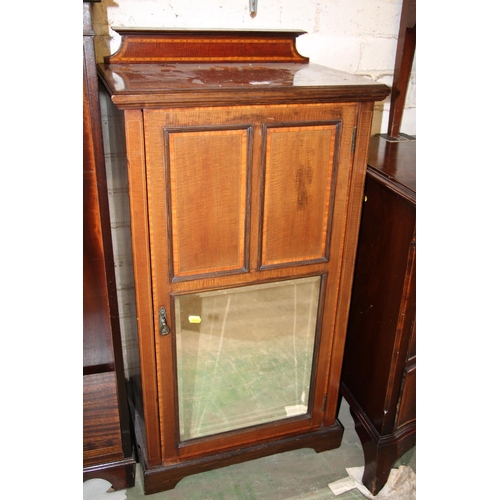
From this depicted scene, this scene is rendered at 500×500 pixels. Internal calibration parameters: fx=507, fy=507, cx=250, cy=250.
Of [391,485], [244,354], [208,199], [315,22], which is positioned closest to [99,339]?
[244,354]

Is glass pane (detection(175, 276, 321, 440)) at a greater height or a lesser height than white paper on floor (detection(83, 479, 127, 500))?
greater

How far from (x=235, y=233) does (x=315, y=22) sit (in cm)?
70

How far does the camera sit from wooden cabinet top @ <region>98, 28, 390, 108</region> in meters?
0.89

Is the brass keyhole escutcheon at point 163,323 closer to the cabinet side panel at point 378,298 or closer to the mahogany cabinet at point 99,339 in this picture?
the mahogany cabinet at point 99,339

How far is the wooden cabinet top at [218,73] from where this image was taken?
2.92ft

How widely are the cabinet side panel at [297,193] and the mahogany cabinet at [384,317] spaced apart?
6.9 inches

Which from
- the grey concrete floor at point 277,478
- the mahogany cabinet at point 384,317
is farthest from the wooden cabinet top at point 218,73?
the grey concrete floor at point 277,478

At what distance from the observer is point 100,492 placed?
133 cm

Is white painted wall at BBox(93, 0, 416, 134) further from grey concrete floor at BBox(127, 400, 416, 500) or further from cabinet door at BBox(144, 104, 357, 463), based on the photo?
grey concrete floor at BBox(127, 400, 416, 500)

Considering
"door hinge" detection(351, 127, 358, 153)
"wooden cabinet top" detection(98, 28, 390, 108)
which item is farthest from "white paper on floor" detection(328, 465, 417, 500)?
"wooden cabinet top" detection(98, 28, 390, 108)

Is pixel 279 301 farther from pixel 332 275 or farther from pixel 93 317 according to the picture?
pixel 93 317

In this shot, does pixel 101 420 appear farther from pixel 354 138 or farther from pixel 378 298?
pixel 354 138

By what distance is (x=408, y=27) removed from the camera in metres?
1.41

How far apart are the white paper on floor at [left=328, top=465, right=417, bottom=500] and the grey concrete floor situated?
0.01 meters
